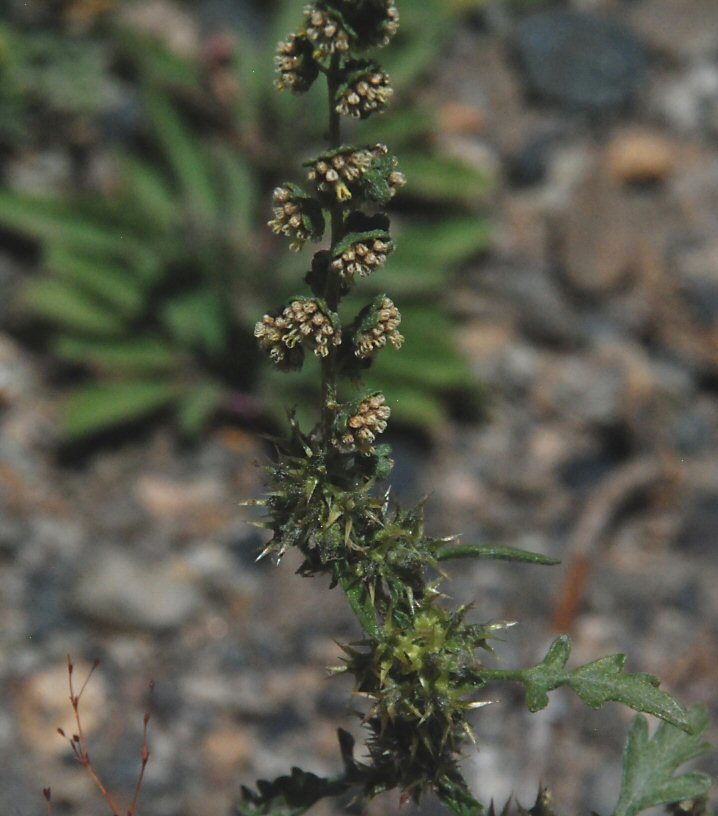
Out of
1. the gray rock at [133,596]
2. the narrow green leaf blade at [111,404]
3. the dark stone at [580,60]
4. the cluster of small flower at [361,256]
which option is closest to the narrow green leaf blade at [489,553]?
the cluster of small flower at [361,256]

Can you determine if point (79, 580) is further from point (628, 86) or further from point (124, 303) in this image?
point (628, 86)

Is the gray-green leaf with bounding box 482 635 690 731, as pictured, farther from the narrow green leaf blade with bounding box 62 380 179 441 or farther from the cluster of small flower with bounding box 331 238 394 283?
the narrow green leaf blade with bounding box 62 380 179 441

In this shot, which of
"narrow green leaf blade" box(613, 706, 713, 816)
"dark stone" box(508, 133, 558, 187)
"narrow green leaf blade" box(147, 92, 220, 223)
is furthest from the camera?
"dark stone" box(508, 133, 558, 187)

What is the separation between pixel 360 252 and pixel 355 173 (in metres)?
0.13

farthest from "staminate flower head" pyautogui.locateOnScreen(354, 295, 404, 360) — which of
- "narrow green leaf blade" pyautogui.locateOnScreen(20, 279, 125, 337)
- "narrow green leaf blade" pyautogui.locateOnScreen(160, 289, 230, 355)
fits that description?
"narrow green leaf blade" pyautogui.locateOnScreen(20, 279, 125, 337)

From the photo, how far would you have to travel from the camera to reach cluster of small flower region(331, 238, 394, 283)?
1971 mm

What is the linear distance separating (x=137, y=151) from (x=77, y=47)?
2.51 feet

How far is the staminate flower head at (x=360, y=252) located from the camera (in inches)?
77.6

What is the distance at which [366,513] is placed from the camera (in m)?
2.20

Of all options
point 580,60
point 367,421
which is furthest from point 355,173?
point 580,60

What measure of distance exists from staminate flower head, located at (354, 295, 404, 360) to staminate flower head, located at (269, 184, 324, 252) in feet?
0.52

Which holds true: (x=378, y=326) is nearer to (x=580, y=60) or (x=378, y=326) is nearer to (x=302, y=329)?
(x=302, y=329)

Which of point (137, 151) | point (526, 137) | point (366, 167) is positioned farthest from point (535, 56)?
point (366, 167)

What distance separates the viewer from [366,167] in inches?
77.0
